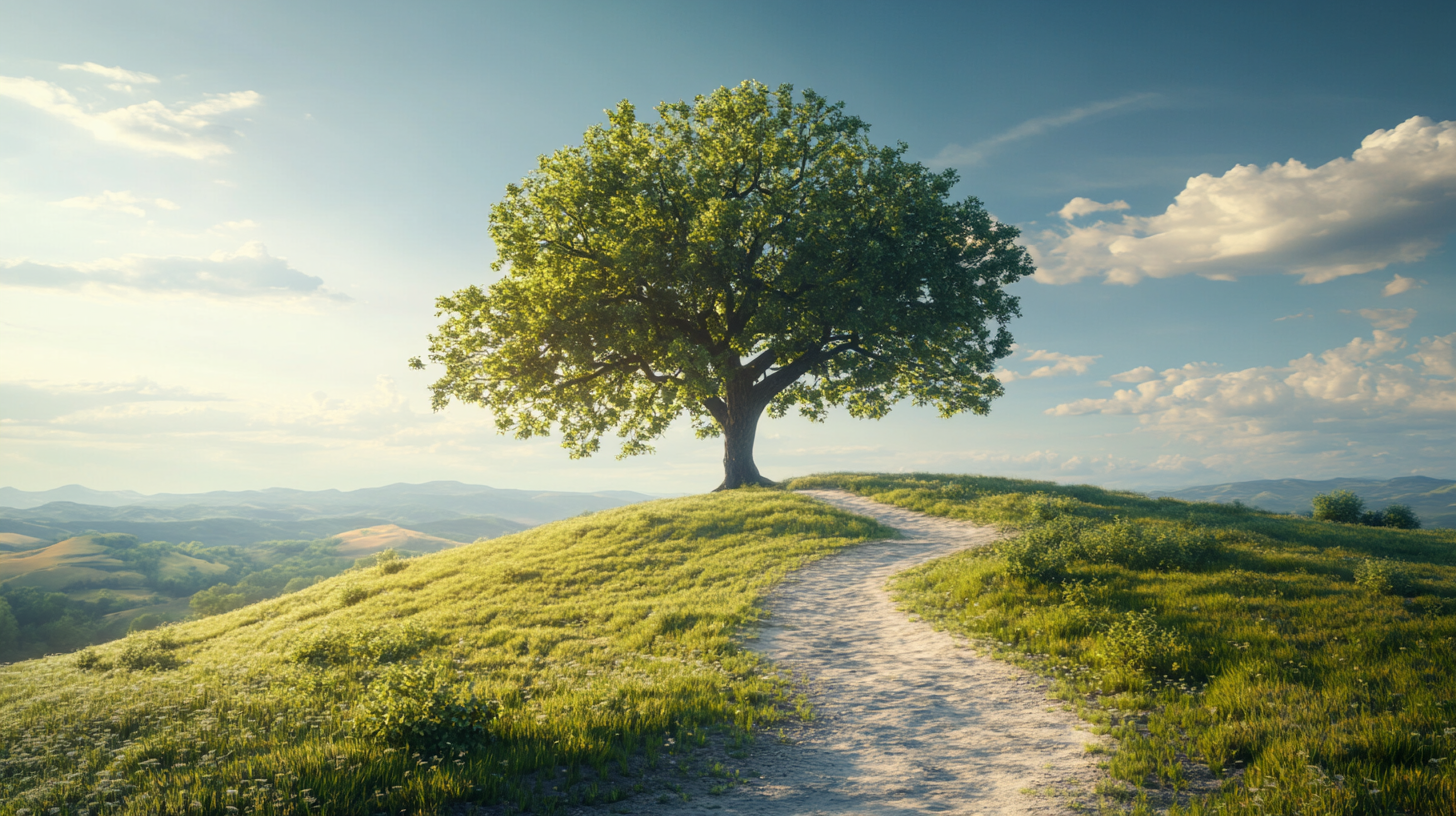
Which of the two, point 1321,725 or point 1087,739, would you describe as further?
point 1087,739

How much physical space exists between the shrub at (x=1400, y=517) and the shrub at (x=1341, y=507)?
0.89 metres

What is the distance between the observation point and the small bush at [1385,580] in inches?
486

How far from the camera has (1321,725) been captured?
6.99 metres

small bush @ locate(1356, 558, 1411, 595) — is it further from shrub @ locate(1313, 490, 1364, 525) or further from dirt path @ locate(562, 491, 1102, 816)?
shrub @ locate(1313, 490, 1364, 525)

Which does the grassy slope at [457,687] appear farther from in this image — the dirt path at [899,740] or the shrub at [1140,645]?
the shrub at [1140,645]

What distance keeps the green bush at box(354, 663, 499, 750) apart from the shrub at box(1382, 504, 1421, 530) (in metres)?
35.1

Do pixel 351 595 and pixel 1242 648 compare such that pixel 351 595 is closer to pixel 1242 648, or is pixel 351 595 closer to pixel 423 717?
pixel 423 717

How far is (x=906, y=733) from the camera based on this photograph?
818cm

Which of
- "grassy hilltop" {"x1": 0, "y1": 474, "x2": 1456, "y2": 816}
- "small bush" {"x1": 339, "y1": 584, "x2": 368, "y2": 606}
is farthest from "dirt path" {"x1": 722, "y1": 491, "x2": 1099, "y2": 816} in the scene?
"small bush" {"x1": 339, "y1": 584, "x2": 368, "y2": 606}

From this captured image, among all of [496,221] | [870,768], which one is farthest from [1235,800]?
[496,221]

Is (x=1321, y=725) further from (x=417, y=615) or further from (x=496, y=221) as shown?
(x=496, y=221)

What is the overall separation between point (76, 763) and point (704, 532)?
55.3 feet

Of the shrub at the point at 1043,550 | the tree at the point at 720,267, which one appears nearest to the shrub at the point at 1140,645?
the shrub at the point at 1043,550

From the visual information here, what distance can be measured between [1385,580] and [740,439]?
24061 mm
